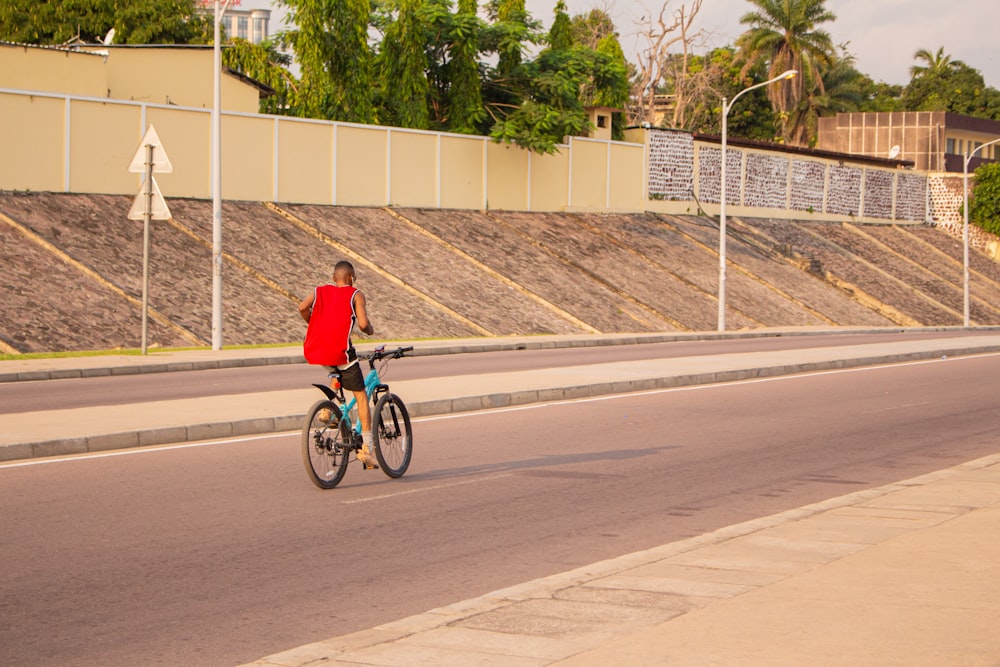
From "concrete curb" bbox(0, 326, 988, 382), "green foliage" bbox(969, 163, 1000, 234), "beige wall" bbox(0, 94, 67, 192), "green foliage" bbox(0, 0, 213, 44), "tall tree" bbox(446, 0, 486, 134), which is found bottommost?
"concrete curb" bbox(0, 326, 988, 382)

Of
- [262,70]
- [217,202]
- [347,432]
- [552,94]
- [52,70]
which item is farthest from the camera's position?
[262,70]

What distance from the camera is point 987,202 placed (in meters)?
74.9

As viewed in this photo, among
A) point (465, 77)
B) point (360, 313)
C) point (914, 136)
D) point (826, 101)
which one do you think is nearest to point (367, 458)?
point (360, 313)

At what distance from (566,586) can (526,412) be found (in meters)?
9.41

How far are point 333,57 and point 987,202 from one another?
146 feet

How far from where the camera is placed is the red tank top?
34.6 feet

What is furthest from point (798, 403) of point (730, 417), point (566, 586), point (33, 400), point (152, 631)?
point (152, 631)

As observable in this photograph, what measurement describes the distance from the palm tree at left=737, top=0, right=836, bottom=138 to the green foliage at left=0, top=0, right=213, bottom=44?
142 ft

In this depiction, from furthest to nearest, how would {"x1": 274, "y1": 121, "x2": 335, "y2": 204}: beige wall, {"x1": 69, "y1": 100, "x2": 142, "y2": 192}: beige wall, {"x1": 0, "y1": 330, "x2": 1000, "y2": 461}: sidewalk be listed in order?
{"x1": 274, "y1": 121, "x2": 335, "y2": 204}: beige wall
{"x1": 69, "y1": 100, "x2": 142, "y2": 192}: beige wall
{"x1": 0, "y1": 330, "x2": 1000, "y2": 461}: sidewalk

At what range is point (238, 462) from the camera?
12031 millimetres

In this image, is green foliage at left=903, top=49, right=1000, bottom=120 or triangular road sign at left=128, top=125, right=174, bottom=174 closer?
triangular road sign at left=128, top=125, right=174, bottom=174

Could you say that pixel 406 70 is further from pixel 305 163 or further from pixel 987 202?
pixel 987 202

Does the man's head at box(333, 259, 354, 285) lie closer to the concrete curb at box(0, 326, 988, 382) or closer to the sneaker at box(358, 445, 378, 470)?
the sneaker at box(358, 445, 378, 470)

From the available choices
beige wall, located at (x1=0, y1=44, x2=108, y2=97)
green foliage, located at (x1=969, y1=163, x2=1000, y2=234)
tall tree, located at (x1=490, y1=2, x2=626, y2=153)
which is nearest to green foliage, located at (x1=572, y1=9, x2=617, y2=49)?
green foliage, located at (x1=969, y1=163, x2=1000, y2=234)
